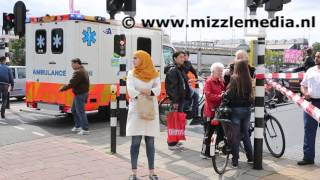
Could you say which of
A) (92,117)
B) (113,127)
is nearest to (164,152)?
(113,127)

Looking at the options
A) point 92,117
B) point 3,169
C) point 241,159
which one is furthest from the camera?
point 92,117

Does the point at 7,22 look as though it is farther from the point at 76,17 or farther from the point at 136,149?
the point at 136,149

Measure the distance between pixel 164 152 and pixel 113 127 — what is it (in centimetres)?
99

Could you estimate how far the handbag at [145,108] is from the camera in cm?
601

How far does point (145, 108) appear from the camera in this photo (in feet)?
19.7

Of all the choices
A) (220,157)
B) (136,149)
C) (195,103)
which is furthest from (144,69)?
(195,103)

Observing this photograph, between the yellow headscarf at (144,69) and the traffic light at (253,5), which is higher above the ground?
the traffic light at (253,5)

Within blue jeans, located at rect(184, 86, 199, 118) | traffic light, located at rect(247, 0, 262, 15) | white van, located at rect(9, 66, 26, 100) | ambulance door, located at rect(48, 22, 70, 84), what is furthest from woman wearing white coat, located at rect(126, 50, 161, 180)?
white van, located at rect(9, 66, 26, 100)

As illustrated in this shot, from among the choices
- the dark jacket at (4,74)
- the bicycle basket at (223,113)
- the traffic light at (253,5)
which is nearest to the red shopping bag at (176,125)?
the bicycle basket at (223,113)

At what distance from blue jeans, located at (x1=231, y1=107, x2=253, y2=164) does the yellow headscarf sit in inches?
54.6

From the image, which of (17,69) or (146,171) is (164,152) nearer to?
(146,171)

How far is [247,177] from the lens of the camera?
6328mm

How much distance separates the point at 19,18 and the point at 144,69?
6.29m

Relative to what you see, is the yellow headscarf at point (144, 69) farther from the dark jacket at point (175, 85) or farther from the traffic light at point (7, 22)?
the traffic light at point (7, 22)
